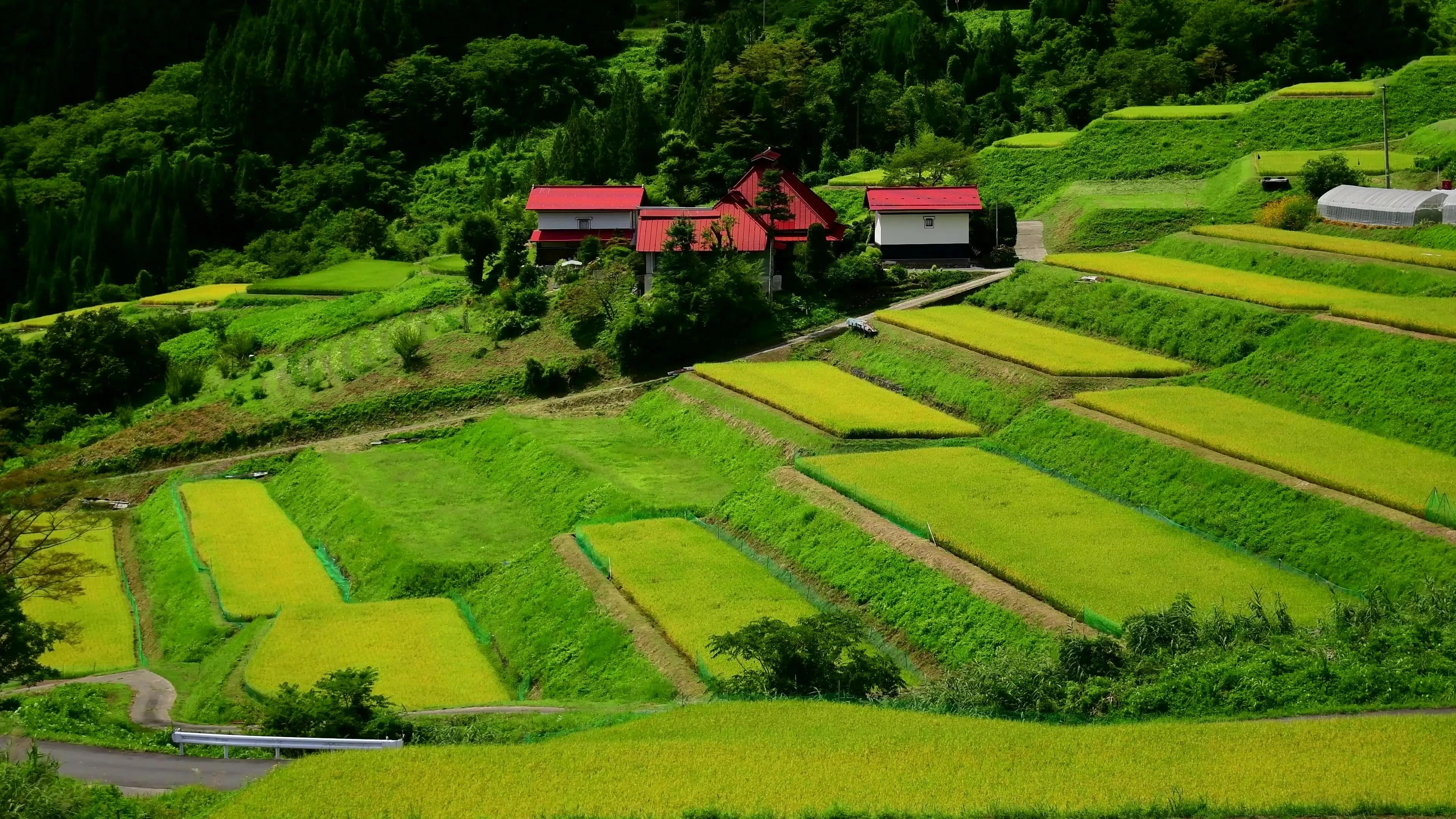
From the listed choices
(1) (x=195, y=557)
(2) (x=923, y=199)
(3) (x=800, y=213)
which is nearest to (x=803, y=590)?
(1) (x=195, y=557)

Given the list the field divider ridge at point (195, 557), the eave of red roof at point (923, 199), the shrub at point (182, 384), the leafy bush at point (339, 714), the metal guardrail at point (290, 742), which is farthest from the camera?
the shrub at point (182, 384)

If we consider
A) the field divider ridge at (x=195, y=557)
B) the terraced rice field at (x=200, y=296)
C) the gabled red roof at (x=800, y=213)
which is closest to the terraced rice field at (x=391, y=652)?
the field divider ridge at (x=195, y=557)

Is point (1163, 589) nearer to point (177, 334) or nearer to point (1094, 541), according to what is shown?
point (1094, 541)

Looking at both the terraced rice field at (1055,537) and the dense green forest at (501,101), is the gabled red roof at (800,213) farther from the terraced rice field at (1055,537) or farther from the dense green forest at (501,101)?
the terraced rice field at (1055,537)

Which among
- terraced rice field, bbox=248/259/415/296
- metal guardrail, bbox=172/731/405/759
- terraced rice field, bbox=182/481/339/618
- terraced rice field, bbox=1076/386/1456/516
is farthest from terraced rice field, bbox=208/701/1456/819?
terraced rice field, bbox=248/259/415/296

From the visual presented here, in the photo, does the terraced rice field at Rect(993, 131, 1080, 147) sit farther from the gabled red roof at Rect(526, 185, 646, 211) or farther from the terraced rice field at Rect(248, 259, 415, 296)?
the terraced rice field at Rect(248, 259, 415, 296)

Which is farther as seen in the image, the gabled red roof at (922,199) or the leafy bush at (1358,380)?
the gabled red roof at (922,199)

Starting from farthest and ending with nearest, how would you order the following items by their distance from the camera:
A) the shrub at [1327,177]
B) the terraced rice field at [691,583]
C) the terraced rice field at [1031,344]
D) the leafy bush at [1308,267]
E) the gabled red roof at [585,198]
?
the gabled red roof at [585,198], the shrub at [1327,177], the leafy bush at [1308,267], the terraced rice field at [1031,344], the terraced rice field at [691,583]
